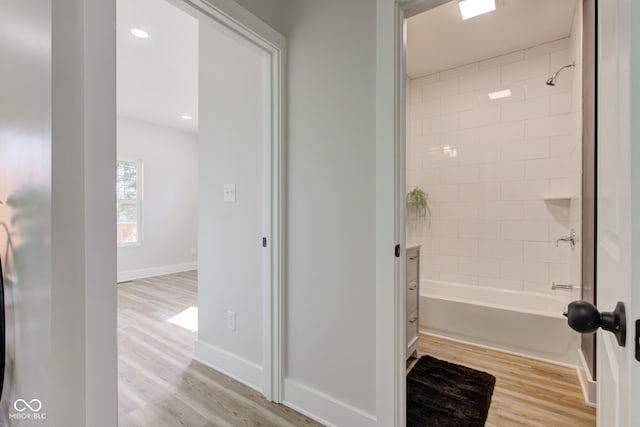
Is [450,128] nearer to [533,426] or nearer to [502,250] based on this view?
[502,250]

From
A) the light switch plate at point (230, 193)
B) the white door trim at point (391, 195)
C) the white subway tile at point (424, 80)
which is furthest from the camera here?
the white subway tile at point (424, 80)

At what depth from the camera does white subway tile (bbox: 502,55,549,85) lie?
2.76 m

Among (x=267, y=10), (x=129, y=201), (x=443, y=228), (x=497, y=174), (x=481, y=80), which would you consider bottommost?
(x=443, y=228)

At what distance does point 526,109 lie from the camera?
286cm

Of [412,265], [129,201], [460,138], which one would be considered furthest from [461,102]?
[129,201]

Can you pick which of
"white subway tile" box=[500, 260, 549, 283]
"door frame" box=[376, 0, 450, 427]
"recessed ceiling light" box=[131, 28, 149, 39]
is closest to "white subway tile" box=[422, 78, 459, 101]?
"white subway tile" box=[500, 260, 549, 283]

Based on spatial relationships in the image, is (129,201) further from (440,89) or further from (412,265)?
(440,89)

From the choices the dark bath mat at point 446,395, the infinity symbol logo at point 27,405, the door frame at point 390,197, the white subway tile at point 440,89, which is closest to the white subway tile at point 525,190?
the white subway tile at point 440,89

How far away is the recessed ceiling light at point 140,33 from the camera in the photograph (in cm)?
255

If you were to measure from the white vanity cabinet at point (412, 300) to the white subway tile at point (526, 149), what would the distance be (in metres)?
1.56

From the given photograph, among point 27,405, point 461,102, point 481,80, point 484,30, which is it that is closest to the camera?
point 27,405

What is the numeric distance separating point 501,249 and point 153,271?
17.7 ft

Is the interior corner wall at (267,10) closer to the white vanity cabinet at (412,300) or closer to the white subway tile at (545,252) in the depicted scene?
the white vanity cabinet at (412,300)

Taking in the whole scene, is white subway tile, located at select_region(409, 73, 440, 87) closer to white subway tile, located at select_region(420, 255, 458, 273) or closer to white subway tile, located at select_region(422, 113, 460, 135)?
white subway tile, located at select_region(422, 113, 460, 135)
